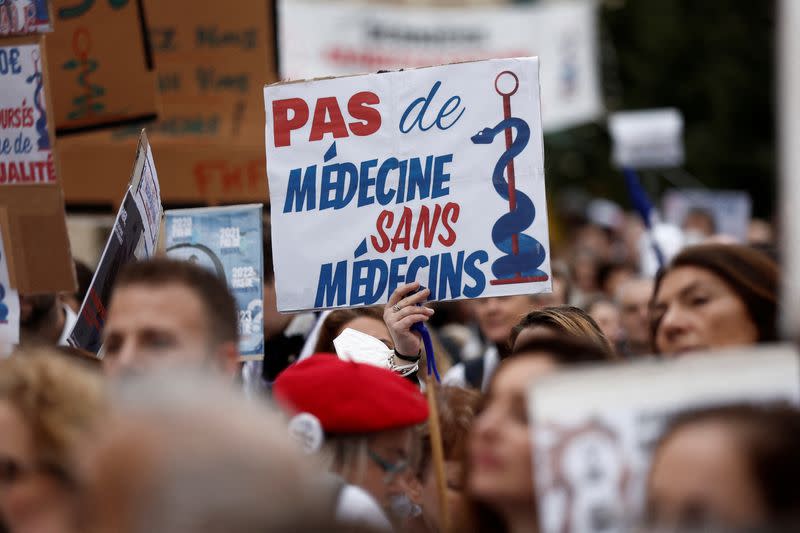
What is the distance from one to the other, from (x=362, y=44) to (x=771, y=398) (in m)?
10.5

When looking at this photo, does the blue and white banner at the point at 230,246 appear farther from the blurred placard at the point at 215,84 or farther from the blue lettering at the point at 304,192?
the blurred placard at the point at 215,84

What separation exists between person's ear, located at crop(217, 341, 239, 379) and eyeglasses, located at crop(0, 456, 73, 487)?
1.94ft

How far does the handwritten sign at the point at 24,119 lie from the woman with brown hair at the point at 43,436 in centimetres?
232

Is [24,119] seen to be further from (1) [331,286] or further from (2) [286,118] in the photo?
(1) [331,286]

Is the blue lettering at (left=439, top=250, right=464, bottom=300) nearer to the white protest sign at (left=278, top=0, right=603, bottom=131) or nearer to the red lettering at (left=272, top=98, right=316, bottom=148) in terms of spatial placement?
the red lettering at (left=272, top=98, right=316, bottom=148)

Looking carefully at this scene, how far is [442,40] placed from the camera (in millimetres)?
12672

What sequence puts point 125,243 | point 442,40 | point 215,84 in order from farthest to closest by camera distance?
1. point 442,40
2. point 215,84
3. point 125,243

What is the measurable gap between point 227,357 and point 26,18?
2.36m

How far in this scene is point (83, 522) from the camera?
6.49 ft

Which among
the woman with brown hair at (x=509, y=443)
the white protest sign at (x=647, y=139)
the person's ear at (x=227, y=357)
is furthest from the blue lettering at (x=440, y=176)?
the white protest sign at (x=647, y=139)

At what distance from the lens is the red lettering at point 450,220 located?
4.07 m

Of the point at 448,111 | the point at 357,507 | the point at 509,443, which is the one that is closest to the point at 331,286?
the point at 448,111

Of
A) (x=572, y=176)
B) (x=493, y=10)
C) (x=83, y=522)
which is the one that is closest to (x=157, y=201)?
(x=83, y=522)

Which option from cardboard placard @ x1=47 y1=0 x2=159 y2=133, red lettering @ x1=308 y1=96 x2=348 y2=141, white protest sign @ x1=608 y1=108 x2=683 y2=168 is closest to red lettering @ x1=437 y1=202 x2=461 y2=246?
red lettering @ x1=308 y1=96 x2=348 y2=141
